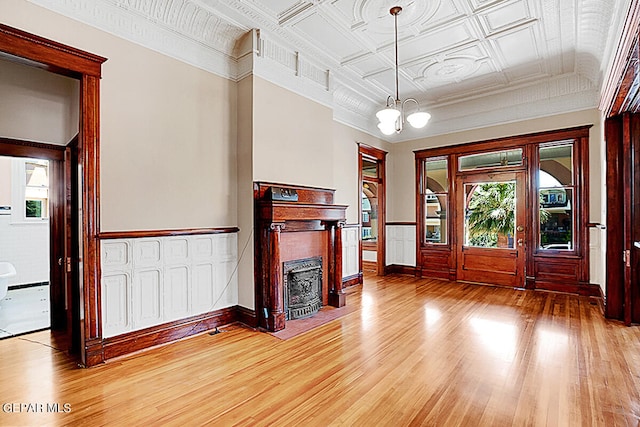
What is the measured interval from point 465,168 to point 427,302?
3.00 meters

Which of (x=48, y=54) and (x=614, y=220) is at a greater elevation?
(x=48, y=54)

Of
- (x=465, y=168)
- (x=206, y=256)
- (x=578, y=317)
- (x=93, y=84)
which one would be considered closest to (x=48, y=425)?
(x=206, y=256)

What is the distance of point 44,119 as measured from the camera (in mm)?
3523

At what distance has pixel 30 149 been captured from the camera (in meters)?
3.44

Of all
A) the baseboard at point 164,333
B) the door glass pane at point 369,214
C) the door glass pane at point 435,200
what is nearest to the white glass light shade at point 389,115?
the baseboard at point 164,333

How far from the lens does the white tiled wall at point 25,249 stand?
6062 millimetres

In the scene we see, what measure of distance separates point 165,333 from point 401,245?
5287 millimetres

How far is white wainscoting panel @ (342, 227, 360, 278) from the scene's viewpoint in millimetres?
6184

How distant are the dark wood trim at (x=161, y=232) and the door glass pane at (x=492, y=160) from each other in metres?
4.79

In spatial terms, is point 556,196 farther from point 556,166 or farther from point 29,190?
point 29,190

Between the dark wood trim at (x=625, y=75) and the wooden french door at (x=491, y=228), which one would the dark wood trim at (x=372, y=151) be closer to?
the wooden french door at (x=491, y=228)

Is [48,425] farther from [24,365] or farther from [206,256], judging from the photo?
[206,256]

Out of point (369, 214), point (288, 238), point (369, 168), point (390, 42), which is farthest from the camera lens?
point (369, 214)

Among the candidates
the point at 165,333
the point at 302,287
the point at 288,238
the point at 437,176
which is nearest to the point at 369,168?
the point at 437,176
